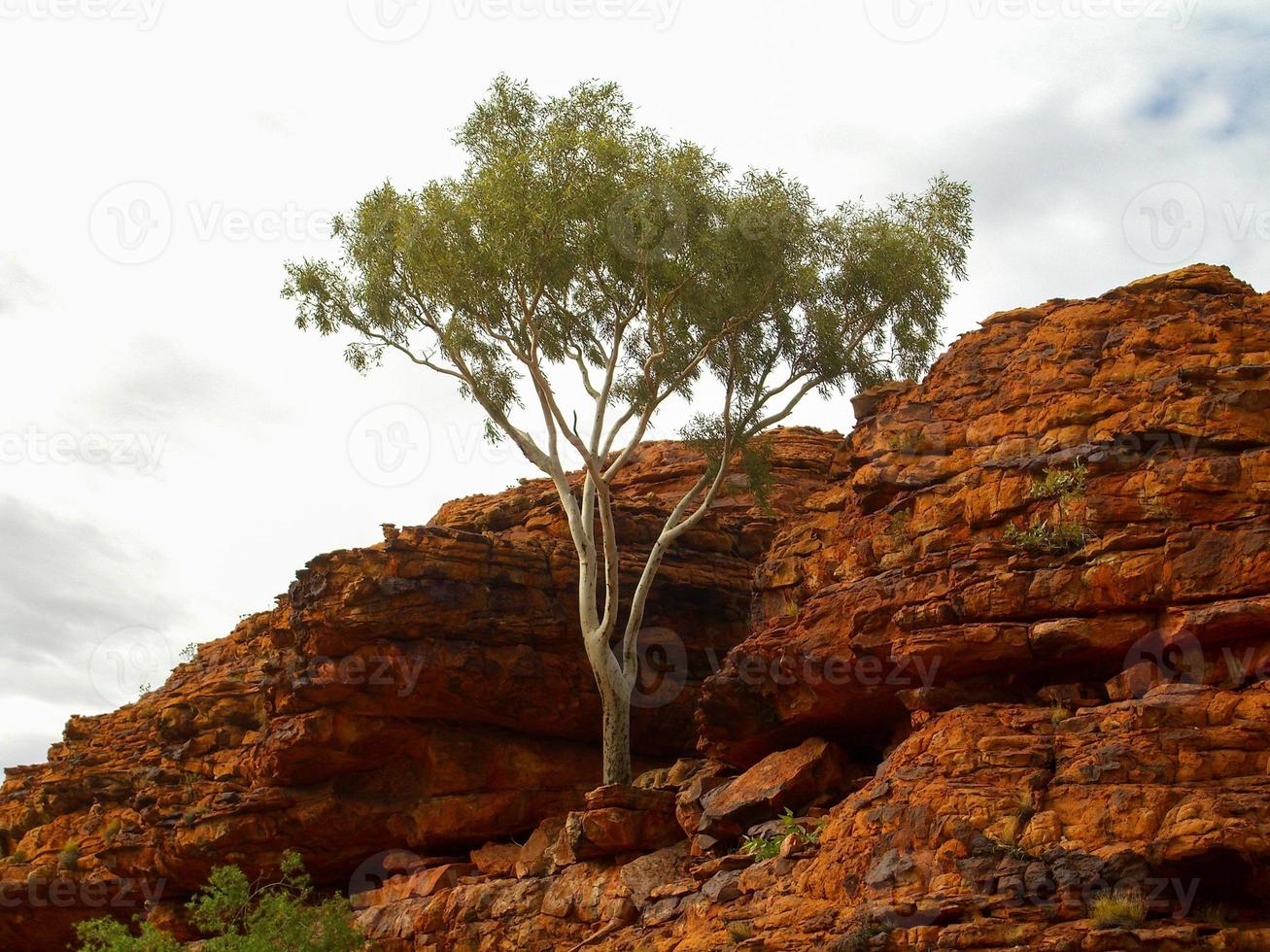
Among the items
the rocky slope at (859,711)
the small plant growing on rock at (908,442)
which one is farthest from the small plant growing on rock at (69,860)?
the small plant growing on rock at (908,442)

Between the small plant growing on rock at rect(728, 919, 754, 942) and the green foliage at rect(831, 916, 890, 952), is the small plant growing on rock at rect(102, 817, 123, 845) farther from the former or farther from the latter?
the green foliage at rect(831, 916, 890, 952)

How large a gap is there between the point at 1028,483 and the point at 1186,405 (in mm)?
2601

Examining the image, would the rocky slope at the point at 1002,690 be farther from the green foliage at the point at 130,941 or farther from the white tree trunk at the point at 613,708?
the green foliage at the point at 130,941

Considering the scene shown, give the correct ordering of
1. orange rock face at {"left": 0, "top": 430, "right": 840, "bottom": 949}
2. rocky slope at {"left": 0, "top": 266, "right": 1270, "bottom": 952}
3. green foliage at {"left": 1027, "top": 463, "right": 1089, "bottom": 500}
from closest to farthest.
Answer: rocky slope at {"left": 0, "top": 266, "right": 1270, "bottom": 952}, green foliage at {"left": 1027, "top": 463, "right": 1089, "bottom": 500}, orange rock face at {"left": 0, "top": 430, "right": 840, "bottom": 949}

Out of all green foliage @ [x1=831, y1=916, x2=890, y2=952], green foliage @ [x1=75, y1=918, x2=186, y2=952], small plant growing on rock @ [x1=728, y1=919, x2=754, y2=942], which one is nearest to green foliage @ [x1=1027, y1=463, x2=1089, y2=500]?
green foliage @ [x1=831, y1=916, x2=890, y2=952]

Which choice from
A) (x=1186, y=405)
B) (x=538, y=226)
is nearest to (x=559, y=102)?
(x=538, y=226)

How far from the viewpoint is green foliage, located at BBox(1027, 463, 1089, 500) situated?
1894 cm

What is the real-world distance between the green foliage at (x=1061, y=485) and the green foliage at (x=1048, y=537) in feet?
1.40

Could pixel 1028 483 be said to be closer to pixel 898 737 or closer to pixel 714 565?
pixel 898 737

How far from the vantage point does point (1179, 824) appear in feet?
47.1

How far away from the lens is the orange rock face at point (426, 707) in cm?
2834

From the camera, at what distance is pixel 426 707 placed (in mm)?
28672

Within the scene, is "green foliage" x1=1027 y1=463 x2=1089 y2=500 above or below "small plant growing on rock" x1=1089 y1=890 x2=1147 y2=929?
above

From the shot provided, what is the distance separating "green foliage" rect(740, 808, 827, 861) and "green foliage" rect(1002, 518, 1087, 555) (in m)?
5.27
